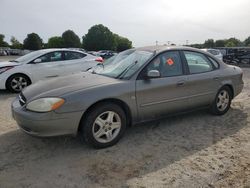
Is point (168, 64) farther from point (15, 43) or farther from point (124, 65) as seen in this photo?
point (15, 43)

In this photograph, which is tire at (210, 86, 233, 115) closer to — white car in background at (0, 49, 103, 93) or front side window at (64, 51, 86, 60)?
white car in background at (0, 49, 103, 93)

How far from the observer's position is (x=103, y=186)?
3020 mm

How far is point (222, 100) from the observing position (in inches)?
213

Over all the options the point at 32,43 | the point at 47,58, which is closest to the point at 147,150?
the point at 47,58

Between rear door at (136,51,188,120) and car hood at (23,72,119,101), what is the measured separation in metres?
0.49

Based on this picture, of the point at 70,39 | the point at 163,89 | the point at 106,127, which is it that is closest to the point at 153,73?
the point at 163,89

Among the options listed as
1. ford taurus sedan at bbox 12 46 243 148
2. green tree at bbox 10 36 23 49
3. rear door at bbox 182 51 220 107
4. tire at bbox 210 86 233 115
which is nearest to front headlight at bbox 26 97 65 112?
ford taurus sedan at bbox 12 46 243 148

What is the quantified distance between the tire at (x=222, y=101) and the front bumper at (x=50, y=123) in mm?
2839

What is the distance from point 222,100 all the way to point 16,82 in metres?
5.81

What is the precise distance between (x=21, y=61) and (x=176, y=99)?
18.4 ft

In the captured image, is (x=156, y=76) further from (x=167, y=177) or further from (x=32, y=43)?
(x=32, y=43)

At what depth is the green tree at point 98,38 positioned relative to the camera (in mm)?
66375

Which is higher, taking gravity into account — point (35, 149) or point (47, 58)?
point (47, 58)

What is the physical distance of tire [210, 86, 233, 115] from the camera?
17.4 feet
